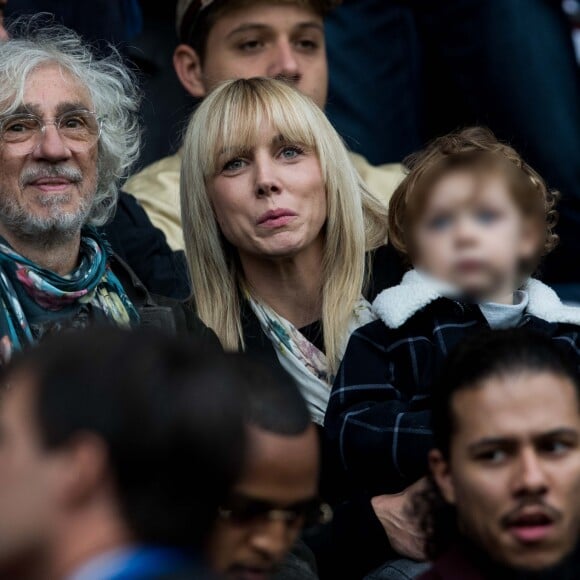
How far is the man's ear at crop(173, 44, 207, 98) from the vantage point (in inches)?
205

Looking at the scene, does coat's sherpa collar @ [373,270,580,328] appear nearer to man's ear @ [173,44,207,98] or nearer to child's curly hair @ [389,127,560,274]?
child's curly hair @ [389,127,560,274]

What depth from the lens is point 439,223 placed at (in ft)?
11.4

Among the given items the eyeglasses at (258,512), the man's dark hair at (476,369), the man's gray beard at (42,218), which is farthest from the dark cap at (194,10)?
the eyeglasses at (258,512)

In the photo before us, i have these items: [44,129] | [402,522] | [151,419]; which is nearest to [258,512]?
[151,419]

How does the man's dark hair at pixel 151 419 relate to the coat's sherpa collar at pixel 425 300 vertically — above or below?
below

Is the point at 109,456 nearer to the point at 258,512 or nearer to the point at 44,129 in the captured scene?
the point at 258,512

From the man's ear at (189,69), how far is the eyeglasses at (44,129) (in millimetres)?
1086

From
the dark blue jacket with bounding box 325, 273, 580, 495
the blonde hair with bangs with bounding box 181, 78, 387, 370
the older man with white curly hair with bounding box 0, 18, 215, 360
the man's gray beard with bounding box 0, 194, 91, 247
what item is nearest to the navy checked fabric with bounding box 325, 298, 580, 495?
the dark blue jacket with bounding box 325, 273, 580, 495

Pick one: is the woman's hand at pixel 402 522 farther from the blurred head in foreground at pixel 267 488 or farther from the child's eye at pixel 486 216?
the blurred head in foreground at pixel 267 488

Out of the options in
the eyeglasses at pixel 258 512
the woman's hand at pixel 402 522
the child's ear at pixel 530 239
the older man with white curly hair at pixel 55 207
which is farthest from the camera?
the older man with white curly hair at pixel 55 207

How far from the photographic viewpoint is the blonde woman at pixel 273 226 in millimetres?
3941

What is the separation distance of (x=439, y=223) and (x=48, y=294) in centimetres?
104

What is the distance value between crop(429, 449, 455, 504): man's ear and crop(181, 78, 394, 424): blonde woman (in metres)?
1.06

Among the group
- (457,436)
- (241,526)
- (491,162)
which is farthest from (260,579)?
(491,162)
